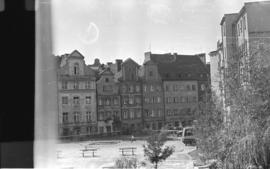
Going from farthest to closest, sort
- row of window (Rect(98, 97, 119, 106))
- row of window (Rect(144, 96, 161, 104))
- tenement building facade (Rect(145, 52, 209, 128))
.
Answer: row of window (Rect(144, 96, 161, 104)), row of window (Rect(98, 97, 119, 106)), tenement building facade (Rect(145, 52, 209, 128))

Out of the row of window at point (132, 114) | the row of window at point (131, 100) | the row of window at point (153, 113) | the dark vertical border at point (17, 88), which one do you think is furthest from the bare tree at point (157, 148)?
the dark vertical border at point (17, 88)

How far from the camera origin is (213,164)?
2492 millimetres

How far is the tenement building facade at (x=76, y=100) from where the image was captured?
2504mm

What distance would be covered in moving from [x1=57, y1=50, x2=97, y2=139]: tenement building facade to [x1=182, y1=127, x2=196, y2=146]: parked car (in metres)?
1.07

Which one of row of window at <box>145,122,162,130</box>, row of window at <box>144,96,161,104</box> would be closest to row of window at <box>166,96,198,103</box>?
row of window at <box>144,96,161,104</box>

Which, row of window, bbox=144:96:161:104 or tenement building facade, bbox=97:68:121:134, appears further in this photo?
row of window, bbox=144:96:161:104

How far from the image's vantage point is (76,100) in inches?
142

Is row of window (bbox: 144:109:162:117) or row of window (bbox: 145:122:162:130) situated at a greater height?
row of window (bbox: 144:109:162:117)

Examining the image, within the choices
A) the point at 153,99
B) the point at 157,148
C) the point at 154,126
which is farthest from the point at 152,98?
the point at 157,148

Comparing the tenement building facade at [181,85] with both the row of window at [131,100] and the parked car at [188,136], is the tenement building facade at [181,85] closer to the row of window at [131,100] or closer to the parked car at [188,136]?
the parked car at [188,136]

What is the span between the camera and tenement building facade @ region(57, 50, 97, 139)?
8.21ft

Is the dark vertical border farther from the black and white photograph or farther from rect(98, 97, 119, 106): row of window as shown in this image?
rect(98, 97, 119, 106): row of window

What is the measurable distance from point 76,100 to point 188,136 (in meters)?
1.34

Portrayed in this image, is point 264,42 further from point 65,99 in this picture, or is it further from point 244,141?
point 65,99
